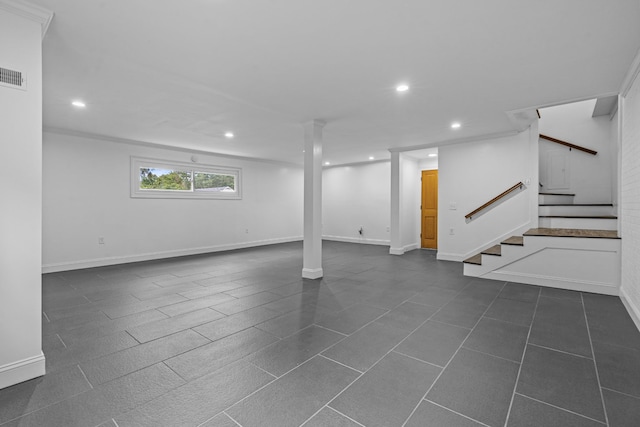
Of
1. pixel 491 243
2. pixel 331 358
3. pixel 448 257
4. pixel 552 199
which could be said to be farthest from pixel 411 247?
pixel 331 358

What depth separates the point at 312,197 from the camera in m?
4.86

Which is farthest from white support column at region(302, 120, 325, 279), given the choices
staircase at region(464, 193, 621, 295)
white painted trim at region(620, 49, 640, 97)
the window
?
the window

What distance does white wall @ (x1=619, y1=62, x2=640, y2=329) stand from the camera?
9.96ft

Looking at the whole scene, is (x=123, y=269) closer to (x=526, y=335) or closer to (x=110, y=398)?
(x=110, y=398)

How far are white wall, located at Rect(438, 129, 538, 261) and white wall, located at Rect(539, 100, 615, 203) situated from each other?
0.89 meters

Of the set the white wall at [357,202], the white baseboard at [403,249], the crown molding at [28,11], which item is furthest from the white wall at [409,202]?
the crown molding at [28,11]

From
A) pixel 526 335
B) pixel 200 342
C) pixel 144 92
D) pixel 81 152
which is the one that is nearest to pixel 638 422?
pixel 526 335

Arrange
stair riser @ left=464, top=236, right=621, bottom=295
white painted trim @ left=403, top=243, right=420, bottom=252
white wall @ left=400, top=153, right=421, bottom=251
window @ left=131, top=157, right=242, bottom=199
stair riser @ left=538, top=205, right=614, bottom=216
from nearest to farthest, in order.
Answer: stair riser @ left=464, top=236, right=621, bottom=295 < stair riser @ left=538, top=205, right=614, bottom=216 < window @ left=131, top=157, right=242, bottom=199 < white wall @ left=400, top=153, right=421, bottom=251 < white painted trim @ left=403, top=243, right=420, bottom=252

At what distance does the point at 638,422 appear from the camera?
1624mm

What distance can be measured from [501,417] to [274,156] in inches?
304

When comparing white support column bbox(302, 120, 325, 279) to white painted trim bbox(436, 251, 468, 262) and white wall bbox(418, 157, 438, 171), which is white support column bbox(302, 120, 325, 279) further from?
white wall bbox(418, 157, 438, 171)

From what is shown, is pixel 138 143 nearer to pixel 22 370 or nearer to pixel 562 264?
pixel 22 370

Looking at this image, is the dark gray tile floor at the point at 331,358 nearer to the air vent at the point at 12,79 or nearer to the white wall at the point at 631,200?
the white wall at the point at 631,200

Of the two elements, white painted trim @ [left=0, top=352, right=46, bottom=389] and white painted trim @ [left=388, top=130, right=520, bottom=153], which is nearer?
white painted trim @ [left=0, top=352, right=46, bottom=389]
